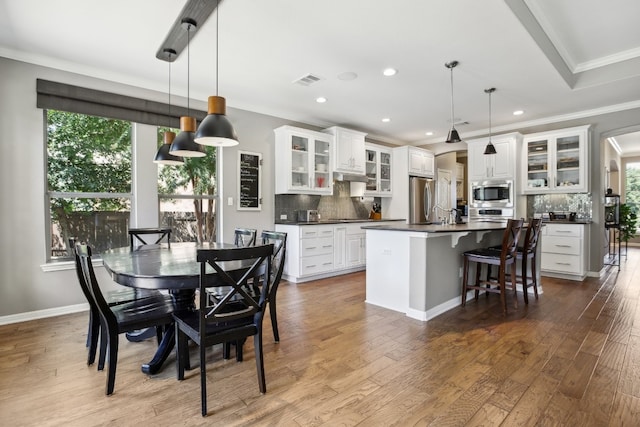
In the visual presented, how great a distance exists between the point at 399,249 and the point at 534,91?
2873 mm

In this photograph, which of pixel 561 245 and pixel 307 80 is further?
pixel 561 245

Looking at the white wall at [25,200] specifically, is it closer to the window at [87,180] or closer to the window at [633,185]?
the window at [87,180]

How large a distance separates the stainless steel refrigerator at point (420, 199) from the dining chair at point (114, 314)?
17.5 ft

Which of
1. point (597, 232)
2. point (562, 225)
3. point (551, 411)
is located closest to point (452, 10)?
point (551, 411)

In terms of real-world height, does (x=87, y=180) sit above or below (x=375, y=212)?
above

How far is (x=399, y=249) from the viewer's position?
3.45 metres

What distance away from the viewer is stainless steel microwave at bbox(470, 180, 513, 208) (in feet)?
19.1

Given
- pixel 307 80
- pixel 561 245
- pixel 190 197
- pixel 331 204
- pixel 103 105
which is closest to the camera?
pixel 103 105

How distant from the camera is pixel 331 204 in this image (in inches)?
243

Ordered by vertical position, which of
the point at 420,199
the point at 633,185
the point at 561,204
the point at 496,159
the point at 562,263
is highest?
the point at 496,159

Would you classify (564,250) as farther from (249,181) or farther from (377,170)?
(249,181)

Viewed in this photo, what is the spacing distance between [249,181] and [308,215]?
3.70 ft

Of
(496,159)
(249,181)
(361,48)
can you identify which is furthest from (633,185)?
(249,181)

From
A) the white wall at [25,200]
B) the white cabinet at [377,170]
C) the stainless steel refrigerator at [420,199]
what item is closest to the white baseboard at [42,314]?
the white wall at [25,200]
